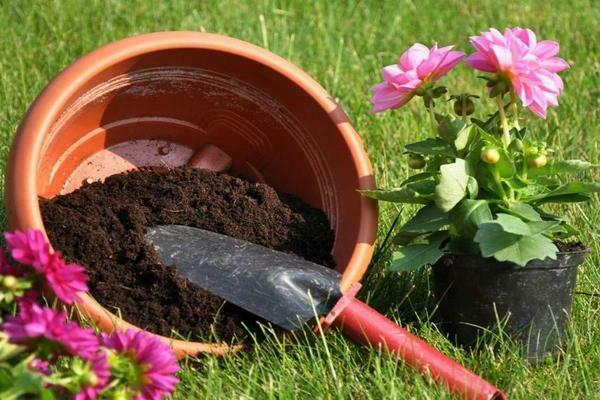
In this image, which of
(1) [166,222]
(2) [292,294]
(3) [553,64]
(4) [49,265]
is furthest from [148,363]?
(3) [553,64]

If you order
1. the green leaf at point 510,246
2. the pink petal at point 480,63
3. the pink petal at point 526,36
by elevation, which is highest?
the pink petal at point 526,36

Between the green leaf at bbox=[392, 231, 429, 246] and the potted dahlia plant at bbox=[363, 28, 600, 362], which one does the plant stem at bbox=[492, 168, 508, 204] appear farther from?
the green leaf at bbox=[392, 231, 429, 246]

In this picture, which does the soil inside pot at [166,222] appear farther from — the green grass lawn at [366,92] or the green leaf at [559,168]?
the green leaf at [559,168]

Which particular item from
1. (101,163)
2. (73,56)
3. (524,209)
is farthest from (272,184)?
(73,56)

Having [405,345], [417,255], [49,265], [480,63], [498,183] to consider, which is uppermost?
[480,63]

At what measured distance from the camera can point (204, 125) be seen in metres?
2.37

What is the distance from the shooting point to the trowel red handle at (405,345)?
179 centimetres

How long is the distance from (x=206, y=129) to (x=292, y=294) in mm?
600

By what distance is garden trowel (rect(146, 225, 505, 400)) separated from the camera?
1.85m

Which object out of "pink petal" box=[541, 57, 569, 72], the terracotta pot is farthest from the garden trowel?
"pink petal" box=[541, 57, 569, 72]

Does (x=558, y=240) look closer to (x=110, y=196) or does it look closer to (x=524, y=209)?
(x=524, y=209)

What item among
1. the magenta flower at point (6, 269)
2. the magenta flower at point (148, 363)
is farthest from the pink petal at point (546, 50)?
the magenta flower at point (6, 269)

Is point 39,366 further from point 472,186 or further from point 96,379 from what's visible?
point 472,186

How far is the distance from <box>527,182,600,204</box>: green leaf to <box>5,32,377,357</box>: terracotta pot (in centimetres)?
34
